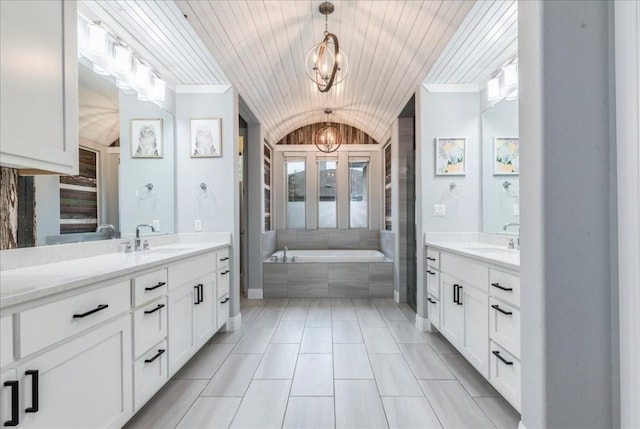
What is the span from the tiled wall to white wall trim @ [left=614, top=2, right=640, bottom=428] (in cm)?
487

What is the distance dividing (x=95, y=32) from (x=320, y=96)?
3.01 m

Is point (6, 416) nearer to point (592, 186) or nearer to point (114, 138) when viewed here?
point (114, 138)

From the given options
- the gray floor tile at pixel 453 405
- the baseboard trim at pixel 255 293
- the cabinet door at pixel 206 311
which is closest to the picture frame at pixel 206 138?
the cabinet door at pixel 206 311

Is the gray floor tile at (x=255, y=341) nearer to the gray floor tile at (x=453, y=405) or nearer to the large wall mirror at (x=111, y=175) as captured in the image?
the large wall mirror at (x=111, y=175)

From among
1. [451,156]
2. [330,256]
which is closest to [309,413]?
[451,156]

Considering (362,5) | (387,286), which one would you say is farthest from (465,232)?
(362,5)

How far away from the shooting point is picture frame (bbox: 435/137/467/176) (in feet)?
11.3

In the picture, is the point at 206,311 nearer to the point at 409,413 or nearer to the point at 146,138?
the point at 146,138

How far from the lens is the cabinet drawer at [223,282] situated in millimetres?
3133

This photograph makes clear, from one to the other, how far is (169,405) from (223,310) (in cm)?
122

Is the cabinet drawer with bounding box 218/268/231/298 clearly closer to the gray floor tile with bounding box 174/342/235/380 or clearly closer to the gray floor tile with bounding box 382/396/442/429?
the gray floor tile with bounding box 174/342/235/380

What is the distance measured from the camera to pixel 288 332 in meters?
3.33

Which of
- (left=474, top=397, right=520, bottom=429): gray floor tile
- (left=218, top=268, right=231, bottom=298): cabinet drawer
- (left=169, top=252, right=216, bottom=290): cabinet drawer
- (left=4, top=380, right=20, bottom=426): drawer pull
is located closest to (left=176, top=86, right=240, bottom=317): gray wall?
(left=218, top=268, right=231, bottom=298): cabinet drawer

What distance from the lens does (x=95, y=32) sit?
7.30ft
